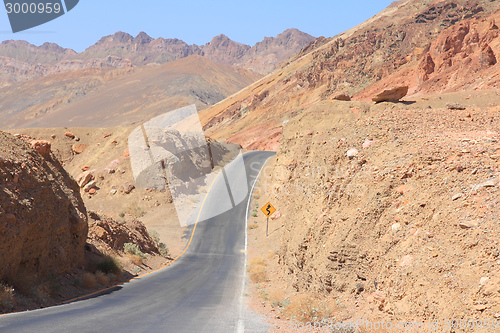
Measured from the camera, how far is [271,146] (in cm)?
6800

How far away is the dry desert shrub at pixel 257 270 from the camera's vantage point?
64.9 ft

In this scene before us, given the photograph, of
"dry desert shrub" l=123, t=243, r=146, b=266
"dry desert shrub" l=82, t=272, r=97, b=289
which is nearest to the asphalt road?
"dry desert shrub" l=82, t=272, r=97, b=289

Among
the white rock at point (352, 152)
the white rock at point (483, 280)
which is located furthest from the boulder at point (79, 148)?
the white rock at point (483, 280)

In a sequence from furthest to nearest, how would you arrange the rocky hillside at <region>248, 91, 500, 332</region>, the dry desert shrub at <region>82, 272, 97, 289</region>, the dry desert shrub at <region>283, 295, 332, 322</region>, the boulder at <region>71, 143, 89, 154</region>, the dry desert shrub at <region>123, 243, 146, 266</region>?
the boulder at <region>71, 143, 89, 154</region> < the dry desert shrub at <region>123, 243, 146, 266</region> < the dry desert shrub at <region>82, 272, 97, 289</region> < the dry desert shrub at <region>283, 295, 332, 322</region> < the rocky hillside at <region>248, 91, 500, 332</region>

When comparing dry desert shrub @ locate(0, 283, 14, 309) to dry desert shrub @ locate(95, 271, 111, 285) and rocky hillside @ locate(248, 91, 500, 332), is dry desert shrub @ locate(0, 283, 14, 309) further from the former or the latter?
rocky hillside @ locate(248, 91, 500, 332)

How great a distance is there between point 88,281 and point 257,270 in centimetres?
935

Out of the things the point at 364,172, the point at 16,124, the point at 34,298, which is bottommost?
the point at 34,298

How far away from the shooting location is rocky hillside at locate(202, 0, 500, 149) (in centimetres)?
5716

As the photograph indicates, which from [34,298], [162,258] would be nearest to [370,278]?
[34,298]

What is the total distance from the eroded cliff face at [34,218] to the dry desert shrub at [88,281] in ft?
2.16

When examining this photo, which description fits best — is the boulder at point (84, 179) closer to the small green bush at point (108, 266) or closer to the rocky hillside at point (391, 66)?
the small green bush at point (108, 266)

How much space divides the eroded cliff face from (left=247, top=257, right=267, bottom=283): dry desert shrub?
27.6 feet

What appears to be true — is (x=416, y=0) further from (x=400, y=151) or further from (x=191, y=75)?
(x=191, y=75)

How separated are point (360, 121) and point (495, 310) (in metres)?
11.5
